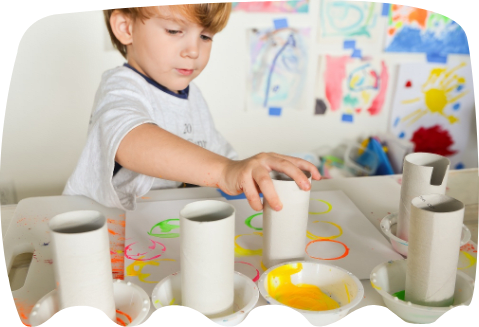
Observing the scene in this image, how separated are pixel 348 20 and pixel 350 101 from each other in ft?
0.59

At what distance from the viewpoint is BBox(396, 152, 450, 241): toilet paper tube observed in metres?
0.58

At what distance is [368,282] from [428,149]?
592mm

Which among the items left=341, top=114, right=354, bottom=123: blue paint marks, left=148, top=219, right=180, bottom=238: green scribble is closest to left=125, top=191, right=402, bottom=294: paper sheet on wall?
left=148, top=219, right=180, bottom=238: green scribble

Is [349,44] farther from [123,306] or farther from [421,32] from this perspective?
[123,306]

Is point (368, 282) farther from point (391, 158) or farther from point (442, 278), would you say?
point (391, 158)

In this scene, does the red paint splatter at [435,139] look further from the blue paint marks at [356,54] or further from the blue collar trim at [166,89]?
the blue collar trim at [166,89]

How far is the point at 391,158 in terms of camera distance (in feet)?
3.51

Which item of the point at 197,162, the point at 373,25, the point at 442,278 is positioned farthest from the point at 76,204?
the point at 373,25

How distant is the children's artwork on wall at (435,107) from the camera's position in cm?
95

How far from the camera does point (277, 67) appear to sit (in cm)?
95

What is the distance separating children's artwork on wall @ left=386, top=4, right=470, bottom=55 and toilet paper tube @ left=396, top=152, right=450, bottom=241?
0.32m

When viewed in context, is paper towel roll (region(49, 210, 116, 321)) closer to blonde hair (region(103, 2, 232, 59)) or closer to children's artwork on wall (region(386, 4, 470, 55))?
blonde hair (region(103, 2, 232, 59))

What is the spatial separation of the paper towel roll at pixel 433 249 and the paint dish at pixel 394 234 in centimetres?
9

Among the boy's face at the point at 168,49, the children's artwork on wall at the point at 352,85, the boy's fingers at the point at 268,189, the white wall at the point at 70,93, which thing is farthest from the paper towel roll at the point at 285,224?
the children's artwork on wall at the point at 352,85
